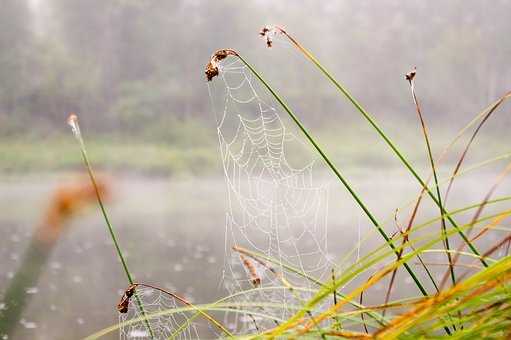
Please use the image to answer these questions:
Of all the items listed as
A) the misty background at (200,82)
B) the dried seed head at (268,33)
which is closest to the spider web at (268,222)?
the dried seed head at (268,33)

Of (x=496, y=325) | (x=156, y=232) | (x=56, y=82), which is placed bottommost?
(x=496, y=325)

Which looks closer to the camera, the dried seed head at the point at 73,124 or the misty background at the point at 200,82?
the dried seed head at the point at 73,124

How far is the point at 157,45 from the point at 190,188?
15.1 ft

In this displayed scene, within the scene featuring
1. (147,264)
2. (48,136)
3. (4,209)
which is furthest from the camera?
(48,136)

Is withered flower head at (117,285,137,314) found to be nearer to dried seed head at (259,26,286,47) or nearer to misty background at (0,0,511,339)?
dried seed head at (259,26,286,47)

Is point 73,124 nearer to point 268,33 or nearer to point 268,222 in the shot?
point 268,33

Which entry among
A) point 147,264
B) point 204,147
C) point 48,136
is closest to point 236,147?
point 204,147

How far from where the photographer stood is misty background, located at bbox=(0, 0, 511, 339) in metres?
19.4

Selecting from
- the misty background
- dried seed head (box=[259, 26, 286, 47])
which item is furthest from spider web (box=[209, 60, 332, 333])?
the misty background

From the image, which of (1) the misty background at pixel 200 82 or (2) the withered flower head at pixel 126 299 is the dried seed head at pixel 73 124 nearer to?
(2) the withered flower head at pixel 126 299

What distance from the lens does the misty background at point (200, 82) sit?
1944cm

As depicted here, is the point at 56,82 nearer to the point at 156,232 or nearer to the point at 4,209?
the point at 4,209

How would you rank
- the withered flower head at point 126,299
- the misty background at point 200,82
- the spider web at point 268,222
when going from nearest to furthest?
1. the withered flower head at point 126,299
2. the spider web at point 268,222
3. the misty background at point 200,82

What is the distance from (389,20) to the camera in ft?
73.3
